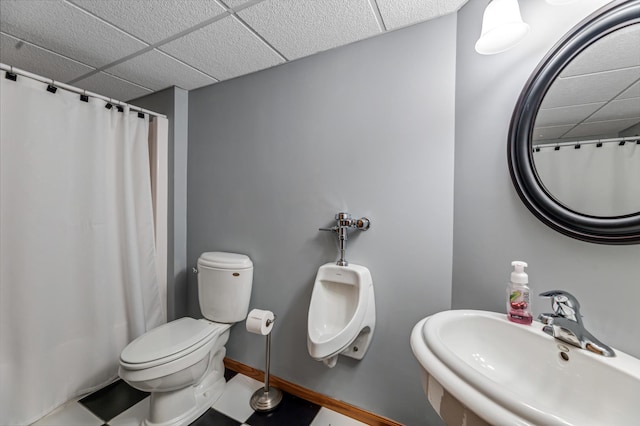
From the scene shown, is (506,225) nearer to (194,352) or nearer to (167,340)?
(194,352)

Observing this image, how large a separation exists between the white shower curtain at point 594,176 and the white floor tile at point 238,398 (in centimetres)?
170

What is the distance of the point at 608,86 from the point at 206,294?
1.93 m

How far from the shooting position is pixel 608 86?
74 cm

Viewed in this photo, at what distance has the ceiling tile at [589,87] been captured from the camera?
71cm

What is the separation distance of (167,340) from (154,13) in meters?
1.52

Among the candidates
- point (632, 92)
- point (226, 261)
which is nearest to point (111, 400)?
point (226, 261)

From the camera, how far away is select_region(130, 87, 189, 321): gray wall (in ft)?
5.71

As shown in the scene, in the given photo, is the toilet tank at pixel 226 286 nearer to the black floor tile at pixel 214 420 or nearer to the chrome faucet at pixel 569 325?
the black floor tile at pixel 214 420

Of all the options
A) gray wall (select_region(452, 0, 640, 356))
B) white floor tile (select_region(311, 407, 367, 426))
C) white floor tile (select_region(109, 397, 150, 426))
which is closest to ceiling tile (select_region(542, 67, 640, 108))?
gray wall (select_region(452, 0, 640, 356))

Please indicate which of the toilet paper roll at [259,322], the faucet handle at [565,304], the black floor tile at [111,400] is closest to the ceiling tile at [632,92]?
the faucet handle at [565,304]

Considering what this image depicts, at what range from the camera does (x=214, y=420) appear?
4.20ft

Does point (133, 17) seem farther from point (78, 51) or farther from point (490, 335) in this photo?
point (490, 335)

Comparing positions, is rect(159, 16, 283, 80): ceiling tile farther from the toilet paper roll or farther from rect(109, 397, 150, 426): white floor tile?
rect(109, 397, 150, 426): white floor tile

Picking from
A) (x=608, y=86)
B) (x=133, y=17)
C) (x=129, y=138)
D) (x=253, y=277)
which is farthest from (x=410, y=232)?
(x=129, y=138)
